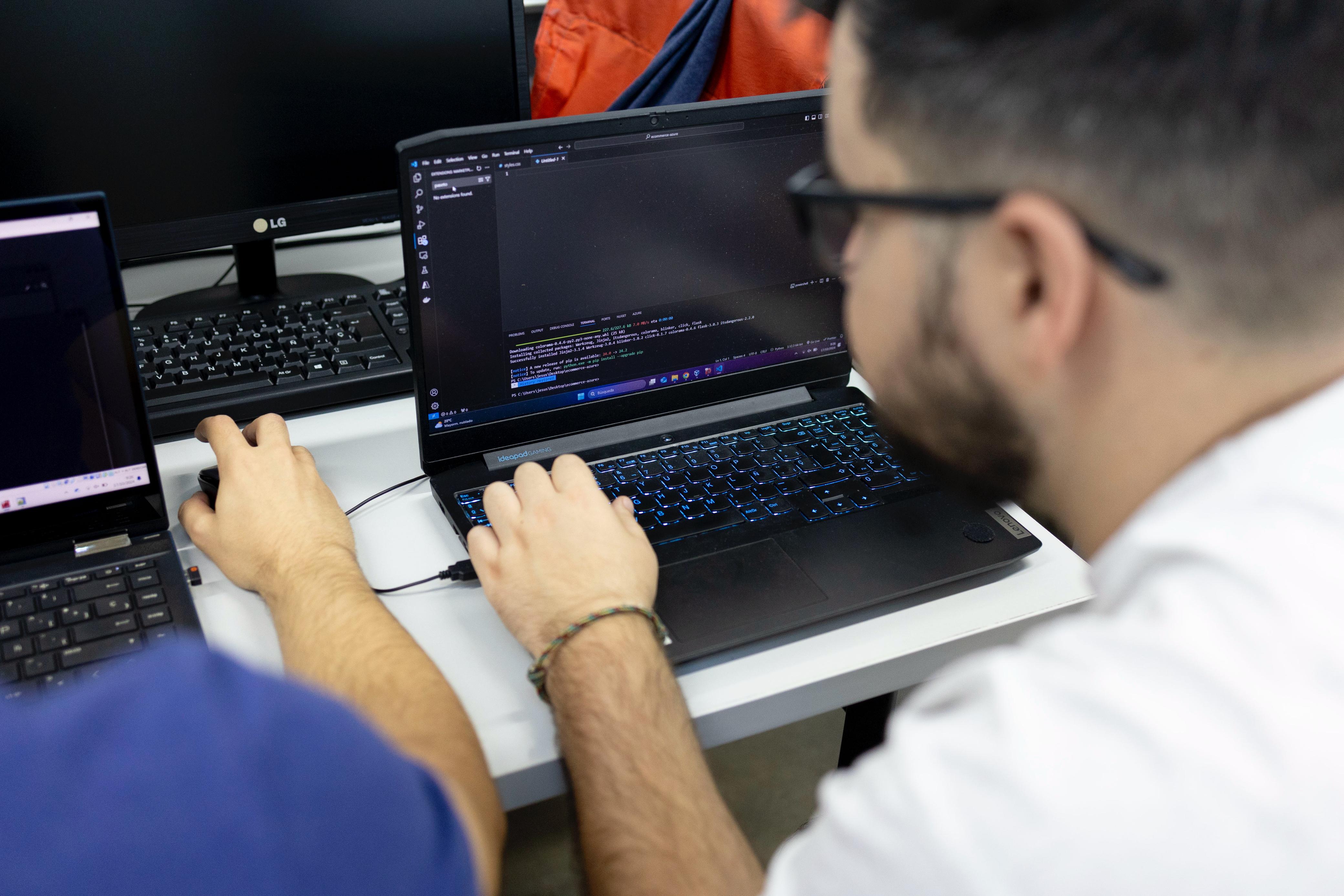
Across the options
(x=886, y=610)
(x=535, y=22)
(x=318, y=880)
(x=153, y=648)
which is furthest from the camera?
(x=535, y=22)

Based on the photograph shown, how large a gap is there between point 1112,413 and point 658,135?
0.48 metres

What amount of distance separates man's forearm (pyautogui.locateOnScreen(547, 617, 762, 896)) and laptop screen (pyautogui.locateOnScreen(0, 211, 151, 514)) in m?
0.39

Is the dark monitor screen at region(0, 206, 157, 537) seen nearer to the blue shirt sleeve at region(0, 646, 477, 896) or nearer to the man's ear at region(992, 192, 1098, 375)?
the blue shirt sleeve at region(0, 646, 477, 896)

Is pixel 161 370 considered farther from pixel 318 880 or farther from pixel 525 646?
pixel 318 880

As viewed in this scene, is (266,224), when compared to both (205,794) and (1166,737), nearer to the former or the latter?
(205,794)

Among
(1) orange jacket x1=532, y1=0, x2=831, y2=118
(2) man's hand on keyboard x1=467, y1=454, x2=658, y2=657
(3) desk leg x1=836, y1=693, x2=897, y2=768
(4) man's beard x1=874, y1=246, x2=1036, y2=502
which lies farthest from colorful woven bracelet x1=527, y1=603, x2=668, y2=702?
(1) orange jacket x1=532, y1=0, x2=831, y2=118

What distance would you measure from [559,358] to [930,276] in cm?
44

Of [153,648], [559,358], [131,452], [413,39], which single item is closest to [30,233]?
[131,452]

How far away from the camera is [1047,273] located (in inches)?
20.1

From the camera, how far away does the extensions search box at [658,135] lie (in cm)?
86

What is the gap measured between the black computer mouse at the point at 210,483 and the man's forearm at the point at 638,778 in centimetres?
37

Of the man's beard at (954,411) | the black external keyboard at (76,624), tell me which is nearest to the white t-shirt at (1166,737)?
the man's beard at (954,411)

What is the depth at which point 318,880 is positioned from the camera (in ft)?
1.29

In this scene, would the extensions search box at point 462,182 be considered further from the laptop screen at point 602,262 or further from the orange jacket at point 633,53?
the orange jacket at point 633,53
